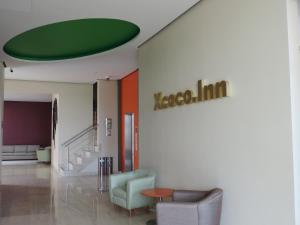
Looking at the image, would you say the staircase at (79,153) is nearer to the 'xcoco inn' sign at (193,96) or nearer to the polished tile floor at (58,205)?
the polished tile floor at (58,205)

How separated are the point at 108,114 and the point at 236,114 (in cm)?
825

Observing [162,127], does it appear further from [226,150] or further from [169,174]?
[226,150]

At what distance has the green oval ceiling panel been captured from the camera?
6395mm

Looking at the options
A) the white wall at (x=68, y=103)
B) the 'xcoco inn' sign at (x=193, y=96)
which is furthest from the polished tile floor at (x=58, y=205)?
the white wall at (x=68, y=103)

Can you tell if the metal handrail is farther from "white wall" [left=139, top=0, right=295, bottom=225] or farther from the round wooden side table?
the round wooden side table

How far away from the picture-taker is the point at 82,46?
7773 mm

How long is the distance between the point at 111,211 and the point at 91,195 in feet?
5.75

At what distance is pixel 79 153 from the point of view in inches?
489

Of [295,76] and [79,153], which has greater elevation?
[295,76]

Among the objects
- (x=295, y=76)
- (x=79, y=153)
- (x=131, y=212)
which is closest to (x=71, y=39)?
(x=131, y=212)

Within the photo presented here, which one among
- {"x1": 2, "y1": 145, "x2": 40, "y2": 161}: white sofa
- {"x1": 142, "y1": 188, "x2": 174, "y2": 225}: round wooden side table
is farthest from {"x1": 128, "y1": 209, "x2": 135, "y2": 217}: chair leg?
{"x1": 2, "y1": 145, "x2": 40, "y2": 161}: white sofa

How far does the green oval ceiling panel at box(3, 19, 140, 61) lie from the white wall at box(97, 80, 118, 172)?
3.47 meters

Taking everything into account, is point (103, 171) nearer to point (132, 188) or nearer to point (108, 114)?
point (108, 114)

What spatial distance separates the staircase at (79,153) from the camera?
11586 mm
